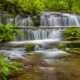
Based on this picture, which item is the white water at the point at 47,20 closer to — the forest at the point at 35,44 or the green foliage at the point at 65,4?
the forest at the point at 35,44

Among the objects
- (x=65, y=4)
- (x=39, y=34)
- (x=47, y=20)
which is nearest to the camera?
(x=39, y=34)

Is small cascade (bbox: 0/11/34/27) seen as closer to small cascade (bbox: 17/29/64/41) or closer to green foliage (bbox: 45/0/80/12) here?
small cascade (bbox: 17/29/64/41)

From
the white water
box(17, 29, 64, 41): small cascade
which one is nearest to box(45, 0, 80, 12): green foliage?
the white water

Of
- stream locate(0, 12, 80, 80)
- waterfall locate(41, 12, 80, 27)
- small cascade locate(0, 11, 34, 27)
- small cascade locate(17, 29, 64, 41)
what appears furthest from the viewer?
waterfall locate(41, 12, 80, 27)

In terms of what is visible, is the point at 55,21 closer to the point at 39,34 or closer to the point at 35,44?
the point at 39,34

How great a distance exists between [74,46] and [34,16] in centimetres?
681

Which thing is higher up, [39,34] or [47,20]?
[47,20]

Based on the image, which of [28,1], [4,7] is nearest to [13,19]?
[4,7]

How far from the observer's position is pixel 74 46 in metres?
5.10

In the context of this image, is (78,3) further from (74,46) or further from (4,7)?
(74,46)

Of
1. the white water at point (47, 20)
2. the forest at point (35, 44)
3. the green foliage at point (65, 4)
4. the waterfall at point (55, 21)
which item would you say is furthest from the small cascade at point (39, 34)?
the green foliage at point (65, 4)

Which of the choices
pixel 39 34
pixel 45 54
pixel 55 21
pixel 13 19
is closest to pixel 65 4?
pixel 55 21

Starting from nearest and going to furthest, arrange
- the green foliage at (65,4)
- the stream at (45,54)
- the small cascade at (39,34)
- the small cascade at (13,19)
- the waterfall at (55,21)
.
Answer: the stream at (45,54), the small cascade at (39,34), the small cascade at (13,19), the waterfall at (55,21), the green foliage at (65,4)

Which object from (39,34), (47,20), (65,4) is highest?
(65,4)
